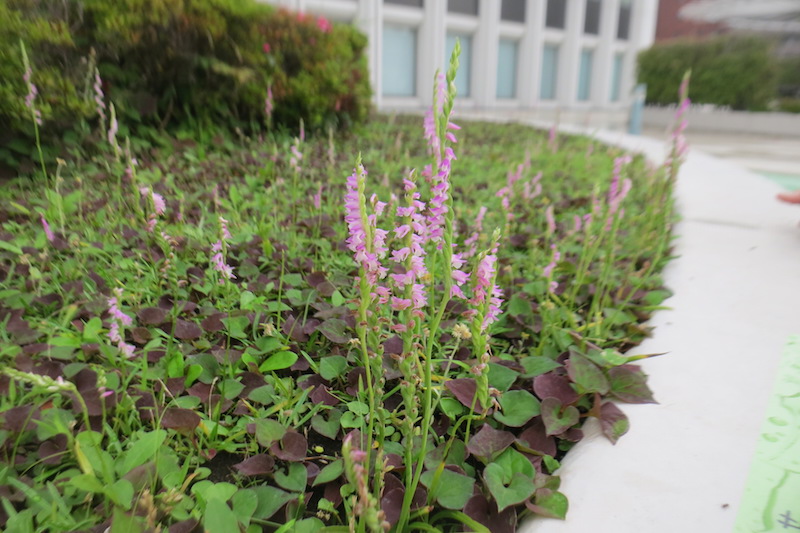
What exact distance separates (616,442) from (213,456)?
0.99 meters

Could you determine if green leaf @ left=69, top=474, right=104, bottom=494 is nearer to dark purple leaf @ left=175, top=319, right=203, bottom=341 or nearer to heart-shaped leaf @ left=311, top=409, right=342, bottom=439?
heart-shaped leaf @ left=311, top=409, right=342, bottom=439

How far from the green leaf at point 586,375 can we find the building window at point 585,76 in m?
21.2

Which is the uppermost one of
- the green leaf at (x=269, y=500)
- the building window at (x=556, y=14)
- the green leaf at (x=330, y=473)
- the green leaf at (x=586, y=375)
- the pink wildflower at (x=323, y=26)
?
the building window at (x=556, y=14)

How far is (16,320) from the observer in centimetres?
157

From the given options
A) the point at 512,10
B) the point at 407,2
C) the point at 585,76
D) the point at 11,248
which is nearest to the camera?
the point at 11,248

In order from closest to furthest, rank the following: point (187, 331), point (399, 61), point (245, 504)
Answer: point (245, 504) → point (187, 331) → point (399, 61)

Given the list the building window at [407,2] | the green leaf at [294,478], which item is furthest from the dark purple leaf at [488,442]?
the building window at [407,2]

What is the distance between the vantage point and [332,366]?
1438 millimetres

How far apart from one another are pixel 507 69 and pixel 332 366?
59.1ft

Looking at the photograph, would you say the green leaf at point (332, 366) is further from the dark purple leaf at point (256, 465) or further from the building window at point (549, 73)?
the building window at point (549, 73)

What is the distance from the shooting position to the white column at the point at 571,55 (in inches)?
706

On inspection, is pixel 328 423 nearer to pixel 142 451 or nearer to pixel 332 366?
pixel 332 366

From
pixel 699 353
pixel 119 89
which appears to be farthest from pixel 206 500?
pixel 119 89

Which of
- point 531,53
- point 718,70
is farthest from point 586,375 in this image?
point 531,53
